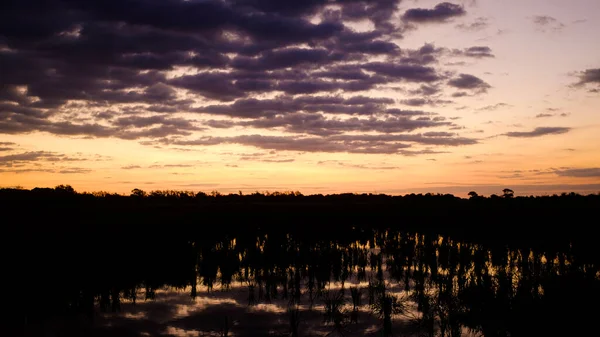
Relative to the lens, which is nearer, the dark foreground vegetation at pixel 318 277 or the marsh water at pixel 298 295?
the marsh water at pixel 298 295

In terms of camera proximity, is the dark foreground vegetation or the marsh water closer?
the marsh water

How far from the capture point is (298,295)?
916 centimetres

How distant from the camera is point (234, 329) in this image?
711 centimetres

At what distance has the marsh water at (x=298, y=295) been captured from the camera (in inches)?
281

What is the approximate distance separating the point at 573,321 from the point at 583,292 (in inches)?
41.0

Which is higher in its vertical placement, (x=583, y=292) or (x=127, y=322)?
(x=583, y=292)

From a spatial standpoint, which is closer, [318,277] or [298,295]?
[298,295]

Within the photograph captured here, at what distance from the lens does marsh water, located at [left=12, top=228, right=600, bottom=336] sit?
23.5 ft

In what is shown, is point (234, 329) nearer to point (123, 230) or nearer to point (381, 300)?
point (381, 300)

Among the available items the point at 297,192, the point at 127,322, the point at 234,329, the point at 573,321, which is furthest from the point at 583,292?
the point at 297,192

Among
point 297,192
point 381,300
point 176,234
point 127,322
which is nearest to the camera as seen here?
point 127,322

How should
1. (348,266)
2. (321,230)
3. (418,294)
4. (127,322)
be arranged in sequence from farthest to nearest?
1. (321,230)
2. (348,266)
3. (418,294)
4. (127,322)

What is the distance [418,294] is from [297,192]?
64.1m

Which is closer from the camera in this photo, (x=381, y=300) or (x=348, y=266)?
(x=381, y=300)
